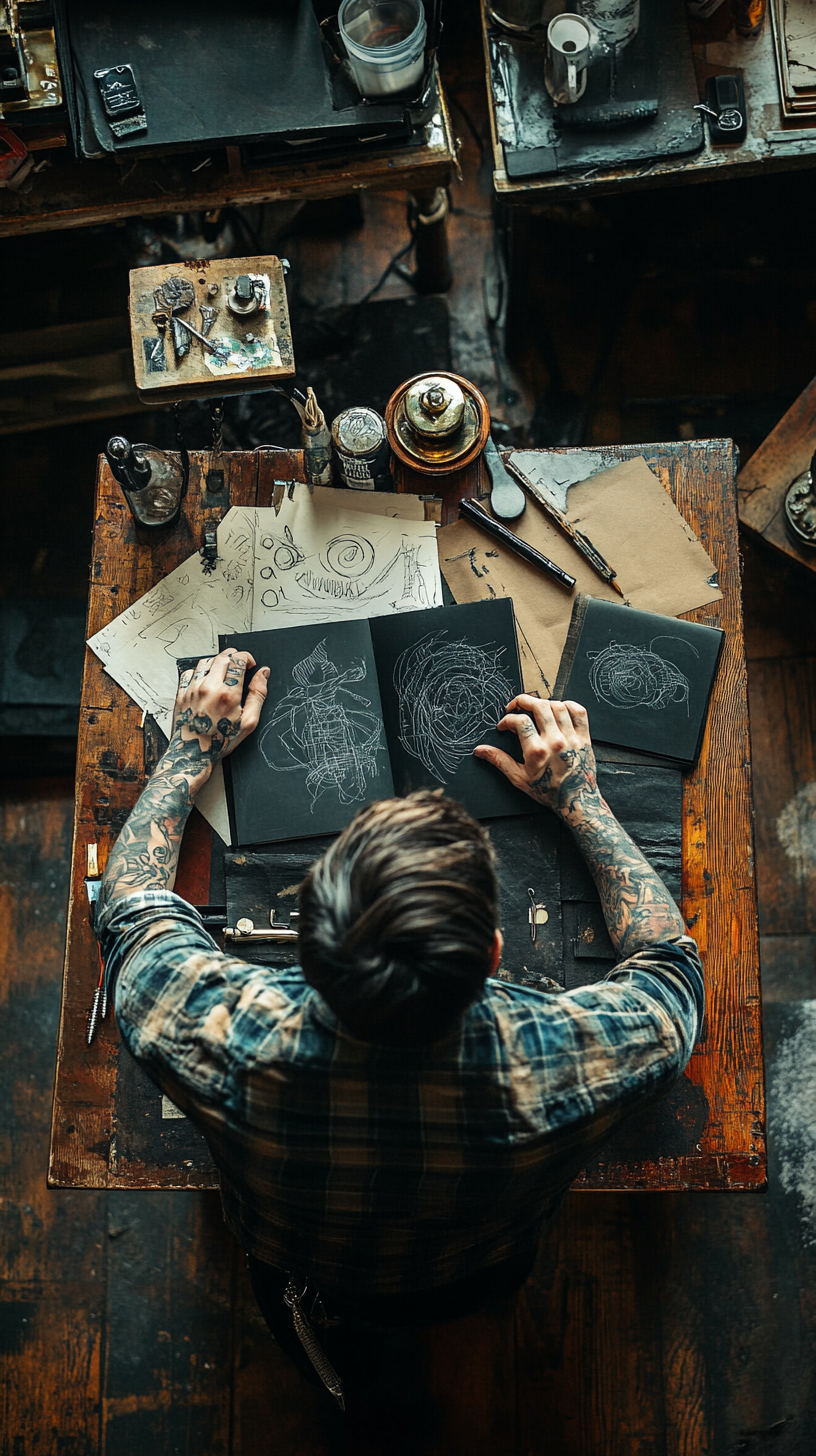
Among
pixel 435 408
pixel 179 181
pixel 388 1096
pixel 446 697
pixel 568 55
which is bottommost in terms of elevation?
pixel 388 1096

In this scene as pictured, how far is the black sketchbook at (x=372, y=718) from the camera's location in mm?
1551

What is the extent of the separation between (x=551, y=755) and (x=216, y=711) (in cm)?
52

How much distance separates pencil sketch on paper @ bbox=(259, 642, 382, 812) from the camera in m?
1.56

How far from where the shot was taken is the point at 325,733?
1574 mm

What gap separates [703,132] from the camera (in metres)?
1.92

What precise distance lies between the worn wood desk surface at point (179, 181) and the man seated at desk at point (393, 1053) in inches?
52.9

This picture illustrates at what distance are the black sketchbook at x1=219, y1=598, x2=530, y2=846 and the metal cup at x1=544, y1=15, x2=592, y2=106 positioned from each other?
1053 millimetres

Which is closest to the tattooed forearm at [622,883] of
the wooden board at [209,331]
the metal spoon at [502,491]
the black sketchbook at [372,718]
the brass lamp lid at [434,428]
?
the black sketchbook at [372,718]

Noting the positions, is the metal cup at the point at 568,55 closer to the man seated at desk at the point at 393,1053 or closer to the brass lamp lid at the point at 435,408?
the brass lamp lid at the point at 435,408

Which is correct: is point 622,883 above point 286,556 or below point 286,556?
below

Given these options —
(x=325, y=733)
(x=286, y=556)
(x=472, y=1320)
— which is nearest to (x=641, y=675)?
(x=325, y=733)

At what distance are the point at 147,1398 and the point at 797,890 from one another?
5.96 feet

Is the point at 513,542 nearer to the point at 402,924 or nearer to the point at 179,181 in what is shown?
the point at 402,924

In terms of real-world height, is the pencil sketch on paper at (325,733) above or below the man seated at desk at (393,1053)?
above
